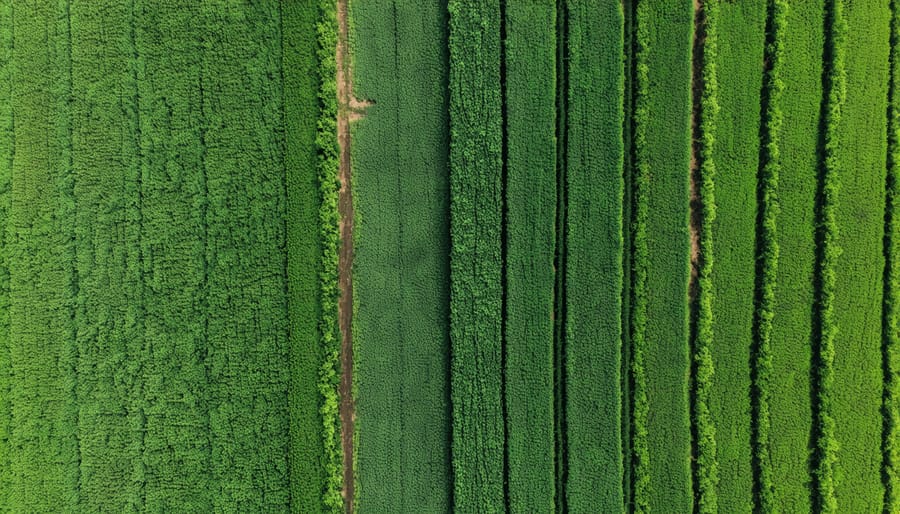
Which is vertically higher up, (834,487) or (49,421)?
(49,421)

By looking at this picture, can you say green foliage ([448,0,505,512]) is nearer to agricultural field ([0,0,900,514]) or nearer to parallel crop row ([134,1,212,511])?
agricultural field ([0,0,900,514])

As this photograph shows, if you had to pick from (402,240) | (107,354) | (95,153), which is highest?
(95,153)

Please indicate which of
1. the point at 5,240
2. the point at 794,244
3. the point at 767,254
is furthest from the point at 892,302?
the point at 5,240

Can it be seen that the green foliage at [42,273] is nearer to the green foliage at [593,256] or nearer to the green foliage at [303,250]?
the green foliage at [303,250]

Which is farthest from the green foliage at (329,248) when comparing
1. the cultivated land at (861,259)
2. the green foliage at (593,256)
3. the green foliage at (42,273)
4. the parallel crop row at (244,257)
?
the cultivated land at (861,259)

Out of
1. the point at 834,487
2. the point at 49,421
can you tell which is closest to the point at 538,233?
the point at 834,487

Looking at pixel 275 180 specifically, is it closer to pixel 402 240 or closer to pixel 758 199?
pixel 402 240
